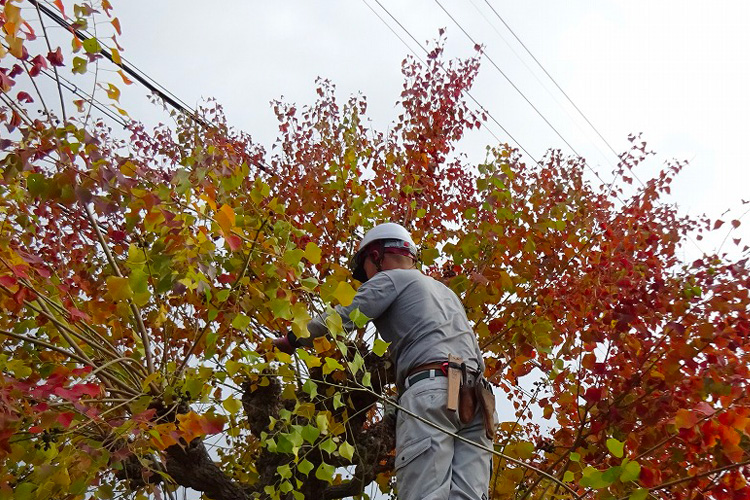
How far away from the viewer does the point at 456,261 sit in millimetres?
4754

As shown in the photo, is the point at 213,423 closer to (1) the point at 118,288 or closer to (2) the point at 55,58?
(1) the point at 118,288

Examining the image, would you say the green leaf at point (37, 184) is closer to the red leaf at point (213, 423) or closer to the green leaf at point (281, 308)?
the green leaf at point (281, 308)

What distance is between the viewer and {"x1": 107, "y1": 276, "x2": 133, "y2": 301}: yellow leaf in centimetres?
255

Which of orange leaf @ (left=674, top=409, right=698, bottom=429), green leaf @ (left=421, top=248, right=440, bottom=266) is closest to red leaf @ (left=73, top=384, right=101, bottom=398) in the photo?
orange leaf @ (left=674, top=409, right=698, bottom=429)

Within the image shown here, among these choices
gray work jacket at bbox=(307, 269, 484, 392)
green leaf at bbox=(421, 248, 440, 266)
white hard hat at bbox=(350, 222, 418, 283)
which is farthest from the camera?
green leaf at bbox=(421, 248, 440, 266)

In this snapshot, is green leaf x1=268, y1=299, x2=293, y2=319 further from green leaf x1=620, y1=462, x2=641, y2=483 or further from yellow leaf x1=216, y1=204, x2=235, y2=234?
green leaf x1=620, y1=462, x2=641, y2=483

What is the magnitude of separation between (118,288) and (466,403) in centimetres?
167

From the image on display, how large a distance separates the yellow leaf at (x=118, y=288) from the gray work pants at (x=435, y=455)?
4.60 ft

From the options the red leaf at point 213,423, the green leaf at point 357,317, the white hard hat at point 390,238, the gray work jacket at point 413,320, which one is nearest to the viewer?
the green leaf at point 357,317

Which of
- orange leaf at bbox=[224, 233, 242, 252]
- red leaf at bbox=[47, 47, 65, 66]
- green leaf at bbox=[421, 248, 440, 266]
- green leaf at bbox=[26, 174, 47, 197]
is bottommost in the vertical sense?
orange leaf at bbox=[224, 233, 242, 252]

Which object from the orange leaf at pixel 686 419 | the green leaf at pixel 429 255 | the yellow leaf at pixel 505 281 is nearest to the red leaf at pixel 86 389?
the orange leaf at pixel 686 419

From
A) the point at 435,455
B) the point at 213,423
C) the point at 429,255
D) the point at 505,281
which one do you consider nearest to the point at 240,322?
the point at 213,423

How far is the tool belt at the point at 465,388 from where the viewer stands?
10.3 feet

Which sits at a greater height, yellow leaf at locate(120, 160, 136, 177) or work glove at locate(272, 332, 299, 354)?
yellow leaf at locate(120, 160, 136, 177)
